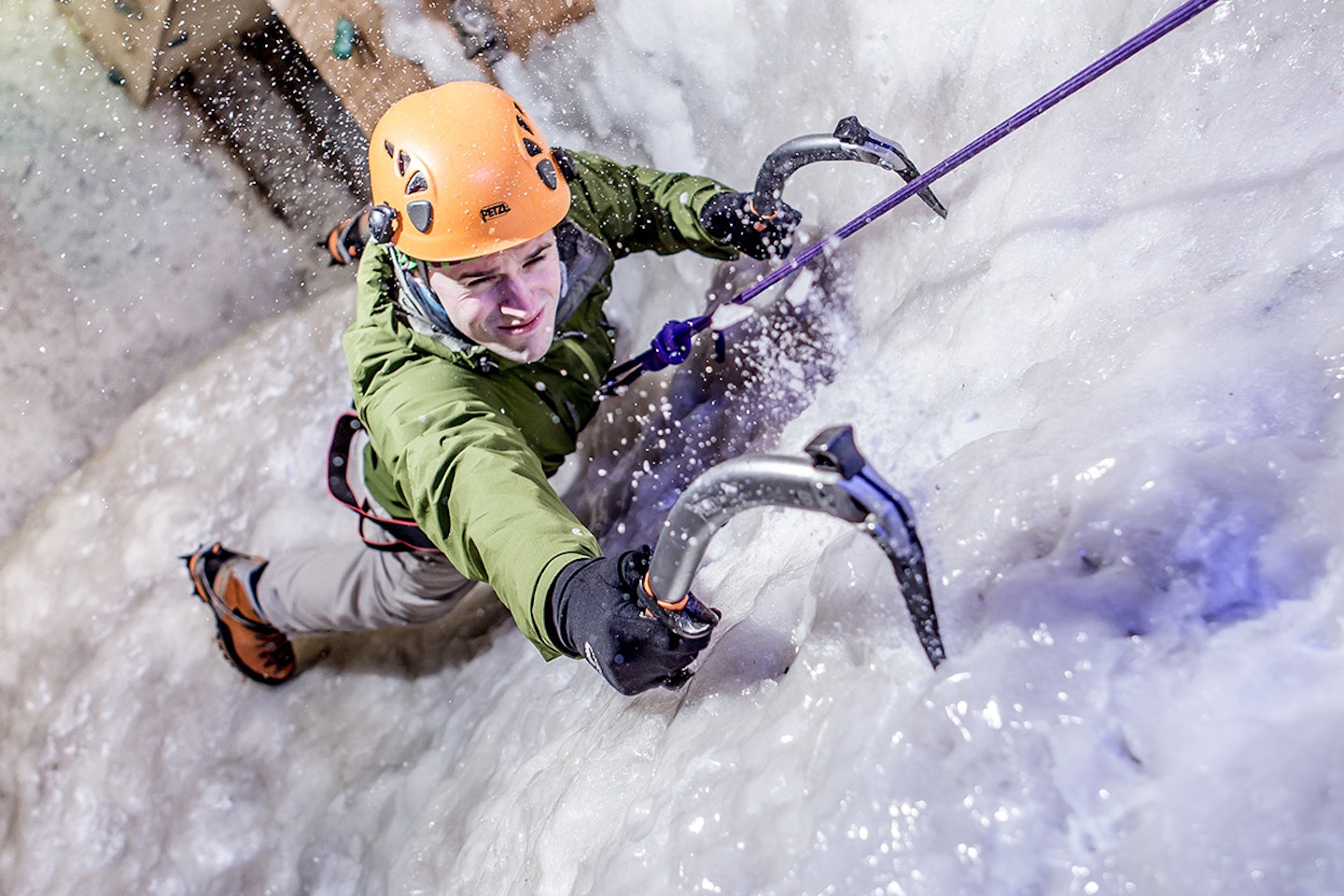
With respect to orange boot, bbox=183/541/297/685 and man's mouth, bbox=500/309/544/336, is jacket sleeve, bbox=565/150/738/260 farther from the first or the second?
orange boot, bbox=183/541/297/685

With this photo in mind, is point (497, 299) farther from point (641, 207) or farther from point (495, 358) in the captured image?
point (641, 207)

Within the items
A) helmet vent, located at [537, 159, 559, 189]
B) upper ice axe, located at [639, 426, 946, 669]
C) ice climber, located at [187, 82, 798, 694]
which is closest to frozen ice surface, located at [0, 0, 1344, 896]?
upper ice axe, located at [639, 426, 946, 669]

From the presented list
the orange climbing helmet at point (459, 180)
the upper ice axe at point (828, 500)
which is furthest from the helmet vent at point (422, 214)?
the upper ice axe at point (828, 500)

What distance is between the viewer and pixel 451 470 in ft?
5.50

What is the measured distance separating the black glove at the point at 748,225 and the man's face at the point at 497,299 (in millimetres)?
494

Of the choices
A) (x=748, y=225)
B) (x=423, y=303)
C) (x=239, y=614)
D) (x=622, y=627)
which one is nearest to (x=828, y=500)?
(x=622, y=627)

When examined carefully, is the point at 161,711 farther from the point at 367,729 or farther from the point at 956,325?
the point at 956,325

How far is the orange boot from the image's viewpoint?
2.81 metres

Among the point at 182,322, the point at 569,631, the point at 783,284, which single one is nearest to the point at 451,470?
the point at 569,631

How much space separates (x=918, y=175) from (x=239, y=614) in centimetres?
226

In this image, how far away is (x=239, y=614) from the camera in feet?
9.21

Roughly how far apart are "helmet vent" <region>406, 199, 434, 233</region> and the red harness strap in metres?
0.67

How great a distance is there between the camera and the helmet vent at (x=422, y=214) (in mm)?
1849

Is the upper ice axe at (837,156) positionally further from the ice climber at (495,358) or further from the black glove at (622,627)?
the black glove at (622,627)
